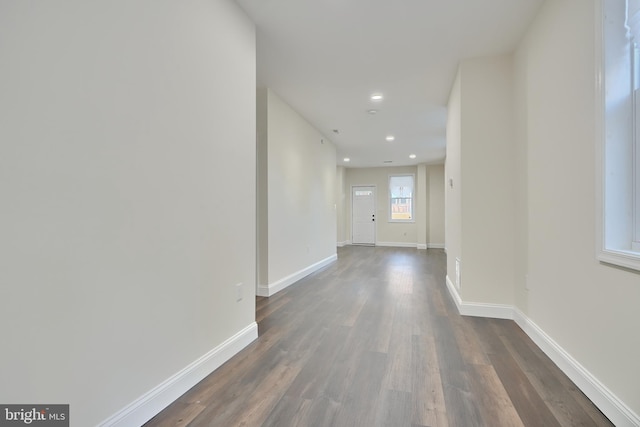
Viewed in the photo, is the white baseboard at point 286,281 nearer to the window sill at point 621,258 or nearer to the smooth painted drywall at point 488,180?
the smooth painted drywall at point 488,180

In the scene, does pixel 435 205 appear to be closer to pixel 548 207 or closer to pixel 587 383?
pixel 548 207

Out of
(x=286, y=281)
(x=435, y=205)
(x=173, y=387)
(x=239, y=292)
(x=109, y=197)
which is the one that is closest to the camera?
(x=109, y=197)

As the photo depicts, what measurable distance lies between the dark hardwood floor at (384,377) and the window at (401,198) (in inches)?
258

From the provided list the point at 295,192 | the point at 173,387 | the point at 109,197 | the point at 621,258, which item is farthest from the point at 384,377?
the point at 295,192

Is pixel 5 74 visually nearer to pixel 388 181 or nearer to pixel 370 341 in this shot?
pixel 370 341

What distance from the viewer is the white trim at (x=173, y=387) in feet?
4.56

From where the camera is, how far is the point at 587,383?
5.54ft

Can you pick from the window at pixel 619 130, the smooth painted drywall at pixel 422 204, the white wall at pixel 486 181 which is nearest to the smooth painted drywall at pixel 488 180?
the white wall at pixel 486 181

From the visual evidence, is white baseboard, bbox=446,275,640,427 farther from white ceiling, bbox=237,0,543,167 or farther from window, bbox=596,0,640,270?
white ceiling, bbox=237,0,543,167

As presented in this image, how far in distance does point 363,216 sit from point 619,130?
849 cm

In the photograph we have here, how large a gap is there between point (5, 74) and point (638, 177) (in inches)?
106

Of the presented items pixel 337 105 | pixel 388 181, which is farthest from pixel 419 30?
pixel 388 181

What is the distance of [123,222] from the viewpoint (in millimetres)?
1390

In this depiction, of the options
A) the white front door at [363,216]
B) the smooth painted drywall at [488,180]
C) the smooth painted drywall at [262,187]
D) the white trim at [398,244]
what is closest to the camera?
the smooth painted drywall at [488,180]
